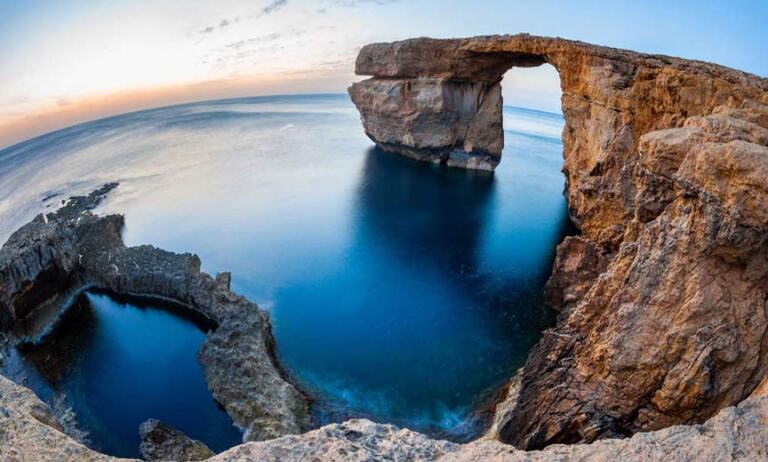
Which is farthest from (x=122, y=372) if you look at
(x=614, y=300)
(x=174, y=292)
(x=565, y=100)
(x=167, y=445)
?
(x=565, y=100)

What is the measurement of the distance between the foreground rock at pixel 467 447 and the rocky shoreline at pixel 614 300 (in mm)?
22

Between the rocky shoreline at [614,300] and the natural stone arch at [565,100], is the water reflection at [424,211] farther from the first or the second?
the rocky shoreline at [614,300]

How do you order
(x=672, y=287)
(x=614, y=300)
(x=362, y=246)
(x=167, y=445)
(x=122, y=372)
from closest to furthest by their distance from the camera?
(x=672, y=287), (x=614, y=300), (x=167, y=445), (x=122, y=372), (x=362, y=246)

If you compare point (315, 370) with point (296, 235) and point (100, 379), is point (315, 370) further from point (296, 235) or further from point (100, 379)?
point (296, 235)

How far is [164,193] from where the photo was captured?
39.1m

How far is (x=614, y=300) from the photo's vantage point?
10.2m

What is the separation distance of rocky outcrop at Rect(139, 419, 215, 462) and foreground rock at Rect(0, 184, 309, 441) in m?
1.35

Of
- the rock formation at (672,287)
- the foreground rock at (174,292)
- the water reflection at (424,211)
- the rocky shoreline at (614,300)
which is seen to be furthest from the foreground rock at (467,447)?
the water reflection at (424,211)

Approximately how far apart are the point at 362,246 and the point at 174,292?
35.5 feet

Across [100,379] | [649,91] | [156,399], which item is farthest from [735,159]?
[100,379]

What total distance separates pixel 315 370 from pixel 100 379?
7.67 m

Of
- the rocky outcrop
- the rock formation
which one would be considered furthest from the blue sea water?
the rock formation

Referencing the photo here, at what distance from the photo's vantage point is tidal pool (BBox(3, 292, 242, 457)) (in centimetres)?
1413

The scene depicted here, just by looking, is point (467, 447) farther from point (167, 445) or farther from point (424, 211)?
point (424, 211)
